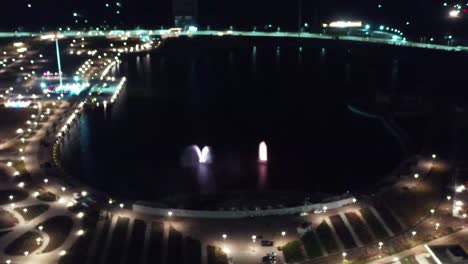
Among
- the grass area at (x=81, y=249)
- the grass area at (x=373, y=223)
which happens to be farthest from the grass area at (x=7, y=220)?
the grass area at (x=373, y=223)

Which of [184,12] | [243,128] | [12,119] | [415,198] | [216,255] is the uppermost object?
[184,12]

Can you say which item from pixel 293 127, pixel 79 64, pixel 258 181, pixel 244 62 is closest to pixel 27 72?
pixel 79 64

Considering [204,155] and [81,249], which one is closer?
[81,249]

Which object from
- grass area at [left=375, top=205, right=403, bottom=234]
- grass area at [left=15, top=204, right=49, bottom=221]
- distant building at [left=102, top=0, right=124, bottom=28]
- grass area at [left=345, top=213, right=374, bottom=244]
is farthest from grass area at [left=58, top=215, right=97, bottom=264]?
distant building at [left=102, top=0, right=124, bottom=28]

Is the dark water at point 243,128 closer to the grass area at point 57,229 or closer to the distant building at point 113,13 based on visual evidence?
the grass area at point 57,229

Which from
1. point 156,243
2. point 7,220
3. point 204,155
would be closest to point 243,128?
point 204,155

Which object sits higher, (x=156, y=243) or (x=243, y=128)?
(x=243, y=128)

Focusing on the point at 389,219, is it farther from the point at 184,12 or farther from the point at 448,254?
the point at 184,12

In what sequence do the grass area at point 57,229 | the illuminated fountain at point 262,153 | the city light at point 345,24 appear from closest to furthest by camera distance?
1. the grass area at point 57,229
2. the illuminated fountain at point 262,153
3. the city light at point 345,24
